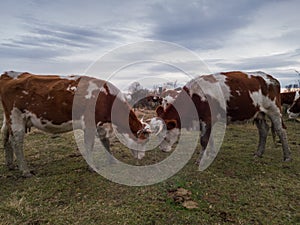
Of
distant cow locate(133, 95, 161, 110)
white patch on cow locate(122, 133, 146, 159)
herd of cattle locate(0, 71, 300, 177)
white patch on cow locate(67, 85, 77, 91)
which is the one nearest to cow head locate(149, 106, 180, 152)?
herd of cattle locate(0, 71, 300, 177)

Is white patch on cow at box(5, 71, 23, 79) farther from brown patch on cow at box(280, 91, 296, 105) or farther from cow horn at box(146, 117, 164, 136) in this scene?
brown patch on cow at box(280, 91, 296, 105)

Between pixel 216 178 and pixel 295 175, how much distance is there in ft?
6.07

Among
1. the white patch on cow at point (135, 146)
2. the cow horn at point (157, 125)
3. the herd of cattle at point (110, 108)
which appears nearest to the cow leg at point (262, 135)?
the herd of cattle at point (110, 108)

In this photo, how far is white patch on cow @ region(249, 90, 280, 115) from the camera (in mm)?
6805

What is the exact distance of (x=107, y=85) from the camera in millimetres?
6230

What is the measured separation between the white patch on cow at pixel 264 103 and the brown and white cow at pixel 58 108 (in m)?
2.90

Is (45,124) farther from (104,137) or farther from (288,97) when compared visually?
(288,97)

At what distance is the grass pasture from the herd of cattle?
0.62 meters

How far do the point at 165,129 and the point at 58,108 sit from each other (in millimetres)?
2575

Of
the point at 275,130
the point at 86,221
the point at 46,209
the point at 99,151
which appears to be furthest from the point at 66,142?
the point at 275,130

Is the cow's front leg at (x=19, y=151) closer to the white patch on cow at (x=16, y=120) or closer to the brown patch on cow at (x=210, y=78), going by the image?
the white patch on cow at (x=16, y=120)

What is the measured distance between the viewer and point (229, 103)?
6723 mm

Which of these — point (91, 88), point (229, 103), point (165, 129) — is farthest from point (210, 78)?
point (91, 88)

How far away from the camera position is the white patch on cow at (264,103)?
6805 mm
